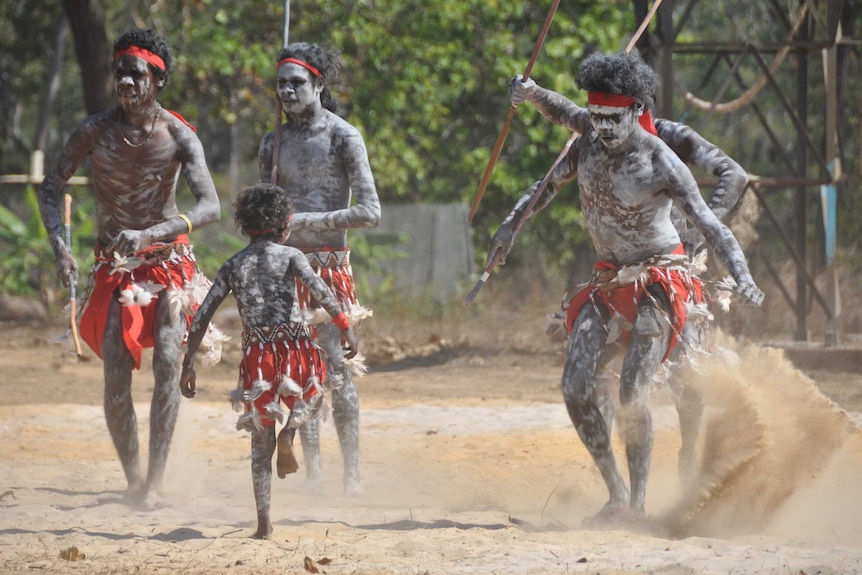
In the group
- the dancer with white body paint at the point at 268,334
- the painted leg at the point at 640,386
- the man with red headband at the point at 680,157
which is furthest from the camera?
the man with red headband at the point at 680,157

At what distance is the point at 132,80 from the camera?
18.2 feet

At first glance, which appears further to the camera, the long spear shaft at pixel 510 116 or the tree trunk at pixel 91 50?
the tree trunk at pixel 91 50

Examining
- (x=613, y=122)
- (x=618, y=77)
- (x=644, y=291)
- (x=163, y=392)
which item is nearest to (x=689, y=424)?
(x=644, y=291)

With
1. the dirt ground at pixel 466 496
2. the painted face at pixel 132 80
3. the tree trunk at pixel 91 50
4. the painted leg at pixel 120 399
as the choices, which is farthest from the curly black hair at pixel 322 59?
the tree trunk at pixel 91 50

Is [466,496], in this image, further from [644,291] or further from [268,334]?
[268,334]

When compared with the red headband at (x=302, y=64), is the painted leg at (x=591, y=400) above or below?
below

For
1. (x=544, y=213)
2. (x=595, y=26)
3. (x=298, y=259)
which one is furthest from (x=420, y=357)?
(x=298, y=259)

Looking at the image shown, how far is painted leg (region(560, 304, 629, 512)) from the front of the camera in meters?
5.06

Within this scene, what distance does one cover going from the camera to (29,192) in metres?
15.6

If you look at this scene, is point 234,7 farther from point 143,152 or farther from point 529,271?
point 143,152

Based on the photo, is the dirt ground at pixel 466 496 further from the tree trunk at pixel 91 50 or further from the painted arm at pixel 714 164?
the tree trunk at pixel 91 50

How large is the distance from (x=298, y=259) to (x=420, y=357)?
25.9 ft

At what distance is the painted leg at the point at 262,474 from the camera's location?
181 inches

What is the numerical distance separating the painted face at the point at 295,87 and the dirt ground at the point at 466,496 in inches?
68.0
